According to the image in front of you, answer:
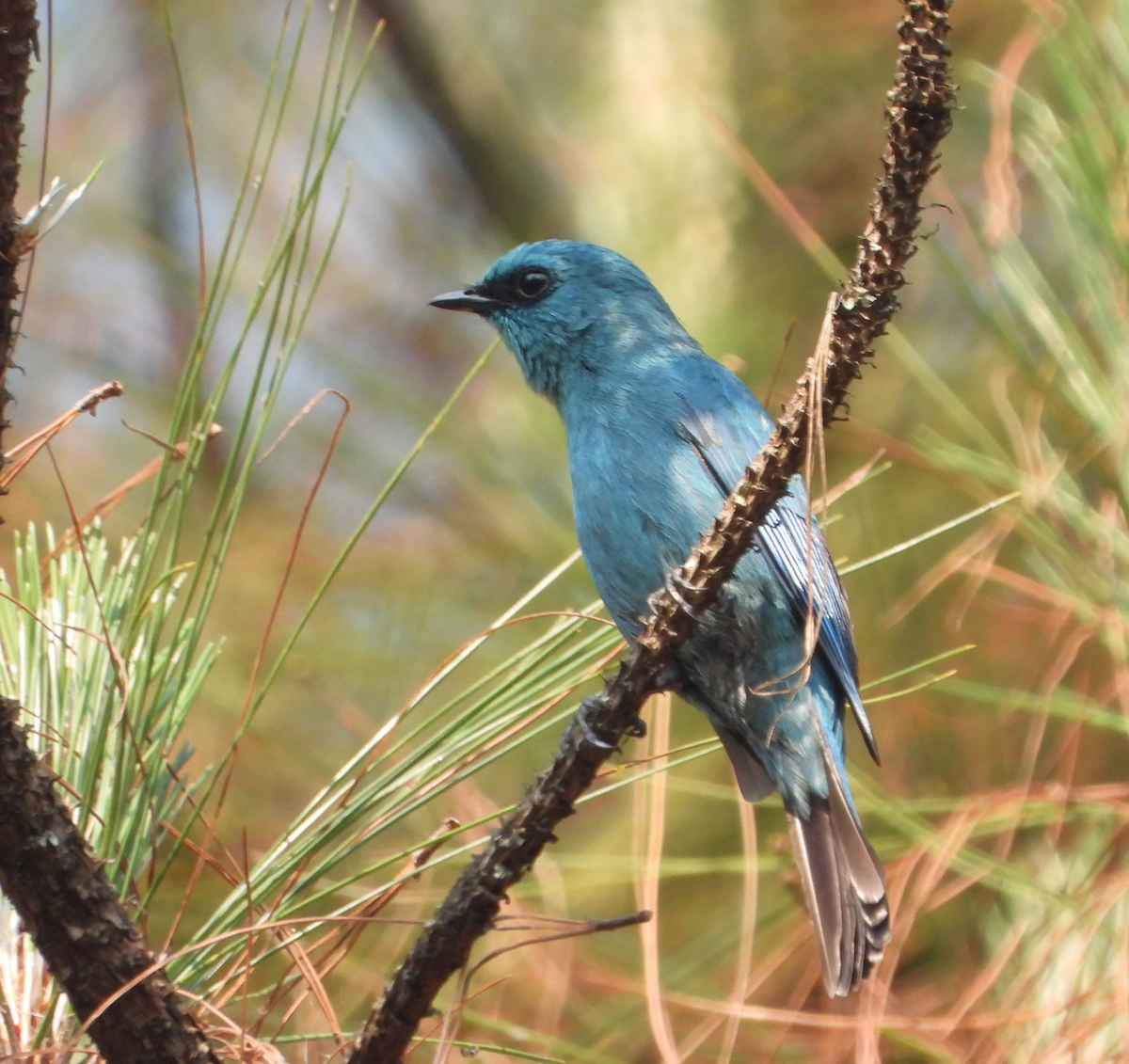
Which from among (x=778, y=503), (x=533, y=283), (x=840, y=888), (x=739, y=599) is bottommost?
(x=840, y=888)

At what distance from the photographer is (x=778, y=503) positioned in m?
2.76

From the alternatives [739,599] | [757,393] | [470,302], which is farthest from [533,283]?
[739,599]

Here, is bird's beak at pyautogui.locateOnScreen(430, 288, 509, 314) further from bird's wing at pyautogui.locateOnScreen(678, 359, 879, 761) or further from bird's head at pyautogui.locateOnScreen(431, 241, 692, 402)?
bird's wing at pyautogui.locateOnScreen(678, 359, 879, 761)

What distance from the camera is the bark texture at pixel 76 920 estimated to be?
139 cm

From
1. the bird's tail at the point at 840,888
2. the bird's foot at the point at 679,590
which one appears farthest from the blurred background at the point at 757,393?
the bird's foot at the point at 679,590

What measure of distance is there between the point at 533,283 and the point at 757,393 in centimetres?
74

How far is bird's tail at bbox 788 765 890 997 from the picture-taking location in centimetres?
243

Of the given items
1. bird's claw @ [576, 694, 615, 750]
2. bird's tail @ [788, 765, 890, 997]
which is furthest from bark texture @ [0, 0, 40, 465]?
bird's tail @ [788, 765, 890, 997]

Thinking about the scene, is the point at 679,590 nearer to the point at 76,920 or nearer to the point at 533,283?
the point at 76,920

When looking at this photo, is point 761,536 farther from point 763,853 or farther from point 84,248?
point 84,248

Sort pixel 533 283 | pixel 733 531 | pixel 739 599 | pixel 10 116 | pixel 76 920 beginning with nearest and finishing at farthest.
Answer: pixel 10 116 < pixel 76 920 < pixel 733 531 < pixel 739 599 < pixel 533 283

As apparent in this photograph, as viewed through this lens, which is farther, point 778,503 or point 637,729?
point 778,503

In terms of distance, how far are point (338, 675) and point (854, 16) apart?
8.60 feet

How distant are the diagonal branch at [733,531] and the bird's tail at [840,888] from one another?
85cm
